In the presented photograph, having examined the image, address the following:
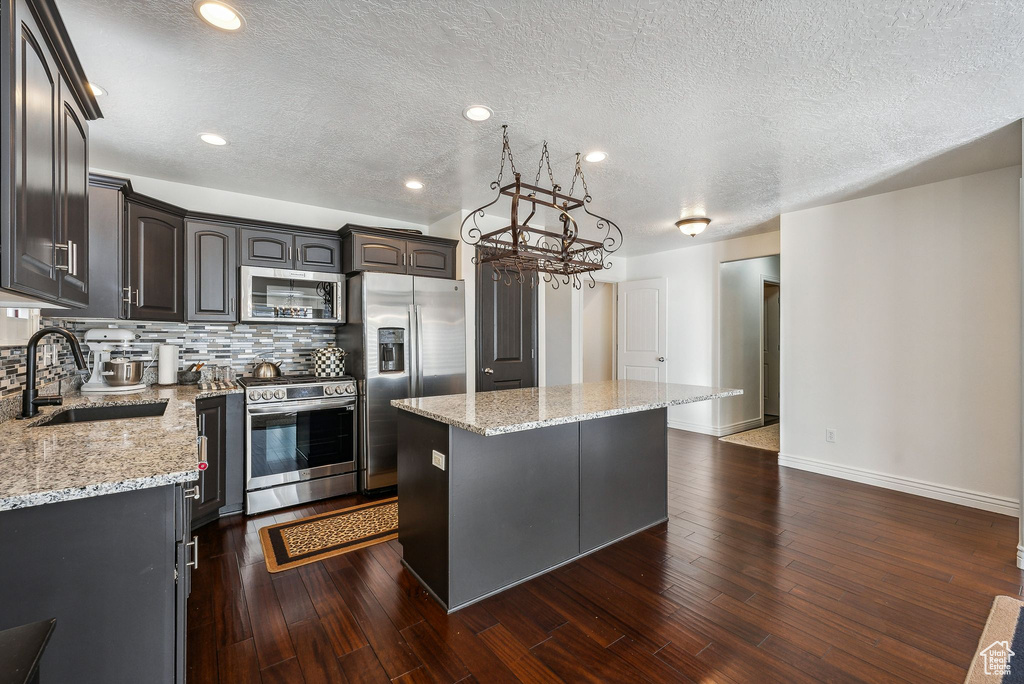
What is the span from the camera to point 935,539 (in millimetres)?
2873

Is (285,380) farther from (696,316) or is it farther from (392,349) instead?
(696,316)

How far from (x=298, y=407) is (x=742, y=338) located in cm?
536

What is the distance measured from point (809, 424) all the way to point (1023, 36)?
331 cm

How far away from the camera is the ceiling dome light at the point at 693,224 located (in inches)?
179

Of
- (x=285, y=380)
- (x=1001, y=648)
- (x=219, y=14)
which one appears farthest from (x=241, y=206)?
(x=1001, y=648)

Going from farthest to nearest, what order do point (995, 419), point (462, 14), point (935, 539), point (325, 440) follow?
point (325, 440)
point (995, 419)
point (935, 539)
point (462, 14)

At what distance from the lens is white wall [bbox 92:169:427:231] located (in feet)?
11.6

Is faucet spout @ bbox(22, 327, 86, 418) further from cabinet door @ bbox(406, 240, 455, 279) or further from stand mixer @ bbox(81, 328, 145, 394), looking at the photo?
cabinet door @ bbox(406, 240, 455, 279)

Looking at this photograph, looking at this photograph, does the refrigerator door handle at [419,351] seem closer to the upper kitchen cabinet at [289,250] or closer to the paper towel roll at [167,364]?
the upper kitchen cabinet at [289,250]

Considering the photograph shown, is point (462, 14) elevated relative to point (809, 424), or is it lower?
elevated

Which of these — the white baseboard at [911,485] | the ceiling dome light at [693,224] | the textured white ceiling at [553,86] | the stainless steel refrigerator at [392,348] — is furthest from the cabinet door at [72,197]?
the white baseboard at [911,485]

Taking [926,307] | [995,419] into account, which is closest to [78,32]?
[926,307]

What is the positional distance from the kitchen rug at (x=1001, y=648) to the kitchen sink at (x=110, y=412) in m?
3.68

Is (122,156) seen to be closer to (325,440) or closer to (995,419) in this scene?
(325,440)
